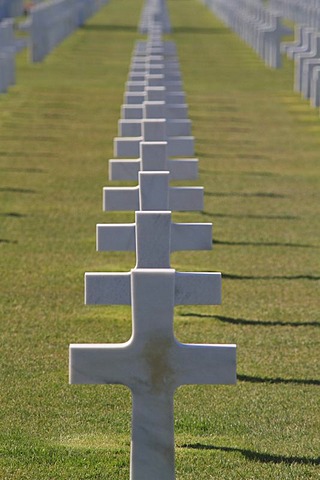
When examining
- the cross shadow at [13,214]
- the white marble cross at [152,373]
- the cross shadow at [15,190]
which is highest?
the white marble cross at [152,373]

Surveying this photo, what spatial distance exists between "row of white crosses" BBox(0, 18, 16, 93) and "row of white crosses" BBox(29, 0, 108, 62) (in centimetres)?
478

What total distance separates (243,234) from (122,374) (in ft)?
23.6

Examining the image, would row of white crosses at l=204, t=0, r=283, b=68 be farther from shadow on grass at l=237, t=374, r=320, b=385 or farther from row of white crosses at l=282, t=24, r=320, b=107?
shadow on grass at l=237, t=374, r=320, b=385

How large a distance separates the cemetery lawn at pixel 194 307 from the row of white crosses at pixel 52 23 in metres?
9.69

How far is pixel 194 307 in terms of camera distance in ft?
31.5

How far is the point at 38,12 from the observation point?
3391cm

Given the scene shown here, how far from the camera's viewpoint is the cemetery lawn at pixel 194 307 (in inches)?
256

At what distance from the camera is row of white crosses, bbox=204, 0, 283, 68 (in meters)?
32.5

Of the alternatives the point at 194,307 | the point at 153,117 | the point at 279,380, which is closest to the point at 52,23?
the point at 153,117

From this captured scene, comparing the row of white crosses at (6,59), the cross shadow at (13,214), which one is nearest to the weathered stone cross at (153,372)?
the cross shadow at (13,214)

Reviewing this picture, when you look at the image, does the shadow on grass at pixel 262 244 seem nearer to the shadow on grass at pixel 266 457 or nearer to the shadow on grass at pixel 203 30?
the shadow on grass at pixel 266 457

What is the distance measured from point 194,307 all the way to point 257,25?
1134 inches

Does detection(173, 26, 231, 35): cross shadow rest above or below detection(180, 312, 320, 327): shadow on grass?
below

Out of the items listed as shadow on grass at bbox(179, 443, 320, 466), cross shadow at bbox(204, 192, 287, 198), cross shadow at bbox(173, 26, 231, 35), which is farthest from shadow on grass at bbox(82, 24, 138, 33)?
shadow on grass at bbox(179, 443, 320, 466)
